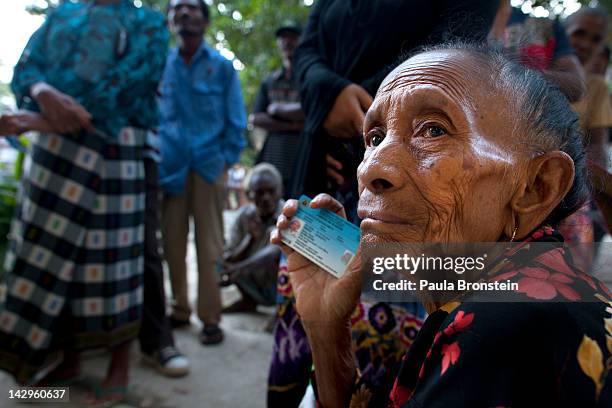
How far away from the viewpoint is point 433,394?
0.73m

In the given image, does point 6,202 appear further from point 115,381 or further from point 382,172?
point 382,172

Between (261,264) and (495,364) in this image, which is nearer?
(495,364)

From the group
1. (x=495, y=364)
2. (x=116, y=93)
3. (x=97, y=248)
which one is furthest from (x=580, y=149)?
(x=97, y=248)

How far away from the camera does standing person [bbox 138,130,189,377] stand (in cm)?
284

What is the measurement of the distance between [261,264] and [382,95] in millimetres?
2771

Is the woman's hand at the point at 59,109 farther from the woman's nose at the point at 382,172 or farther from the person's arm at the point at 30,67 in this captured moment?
the woman's nose at the point at 382,172

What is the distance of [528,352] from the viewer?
0.72 meters

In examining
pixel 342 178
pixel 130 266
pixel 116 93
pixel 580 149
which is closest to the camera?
pixel 580 149

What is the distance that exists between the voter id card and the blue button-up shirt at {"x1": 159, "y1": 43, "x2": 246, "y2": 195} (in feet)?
7.87

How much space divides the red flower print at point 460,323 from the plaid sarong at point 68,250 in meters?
2.21

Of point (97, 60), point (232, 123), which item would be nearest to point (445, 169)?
point (97, 60)

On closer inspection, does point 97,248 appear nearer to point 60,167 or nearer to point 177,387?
point 60,167

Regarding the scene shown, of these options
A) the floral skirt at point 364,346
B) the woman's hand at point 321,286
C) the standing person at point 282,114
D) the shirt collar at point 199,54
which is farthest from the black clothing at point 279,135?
the woman's hand at point 321,286

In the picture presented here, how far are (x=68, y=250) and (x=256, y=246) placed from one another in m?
1.73
